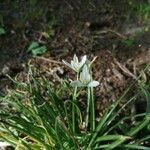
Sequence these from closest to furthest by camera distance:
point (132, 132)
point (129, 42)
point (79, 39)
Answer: point (132, 132) < point (129, 42) < point (79, 39)

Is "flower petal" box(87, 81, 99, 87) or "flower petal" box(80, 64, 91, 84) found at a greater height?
"flower petal" box(80, 64, 91, 84)

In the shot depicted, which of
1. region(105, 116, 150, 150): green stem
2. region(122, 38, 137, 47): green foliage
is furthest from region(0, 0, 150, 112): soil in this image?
region(105, 116, 150, 150): green stem

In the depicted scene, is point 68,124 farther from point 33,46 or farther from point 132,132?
point 33,46

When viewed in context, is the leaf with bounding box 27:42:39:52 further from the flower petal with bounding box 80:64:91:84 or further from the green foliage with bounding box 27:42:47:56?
the flower petal with bounding box 80:64:91:84

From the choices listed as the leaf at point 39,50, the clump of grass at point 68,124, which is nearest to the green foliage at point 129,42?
the leaf at point 39,50

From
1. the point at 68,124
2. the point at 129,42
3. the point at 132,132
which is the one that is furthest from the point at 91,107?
the point at 129,42

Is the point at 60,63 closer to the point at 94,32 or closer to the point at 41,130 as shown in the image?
the point at 94,32

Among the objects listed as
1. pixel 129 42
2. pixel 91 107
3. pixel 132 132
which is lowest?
pixel 132 132
